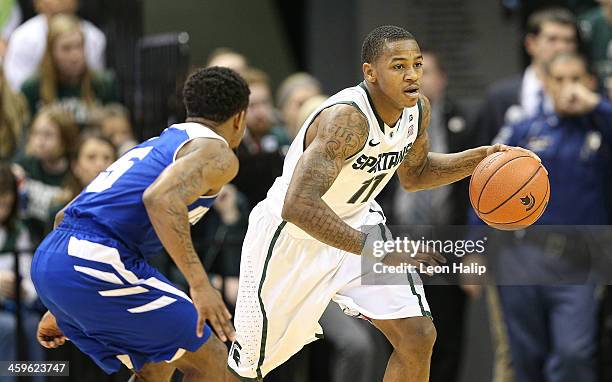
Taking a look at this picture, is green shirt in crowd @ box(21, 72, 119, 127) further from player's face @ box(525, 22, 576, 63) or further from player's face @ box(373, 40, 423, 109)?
player's face @ box(373, 40, 423, 109)

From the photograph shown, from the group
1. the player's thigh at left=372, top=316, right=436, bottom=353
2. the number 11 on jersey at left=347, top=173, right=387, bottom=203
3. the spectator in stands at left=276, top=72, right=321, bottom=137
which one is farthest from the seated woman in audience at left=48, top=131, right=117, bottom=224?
the player's thigh at left=372, top=316, right=436, bottom=353

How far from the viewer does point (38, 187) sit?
8.34 meters

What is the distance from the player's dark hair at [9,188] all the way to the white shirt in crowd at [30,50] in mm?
1408

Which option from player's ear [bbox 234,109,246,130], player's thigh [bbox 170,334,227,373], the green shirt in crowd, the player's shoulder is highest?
the player's shoulder

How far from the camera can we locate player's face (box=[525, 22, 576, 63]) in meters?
8.43

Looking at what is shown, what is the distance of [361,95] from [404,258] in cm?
85

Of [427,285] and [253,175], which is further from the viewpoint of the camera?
[253,175]

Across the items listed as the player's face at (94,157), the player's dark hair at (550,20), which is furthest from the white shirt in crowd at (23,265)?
the player's dark hair at (550,20)

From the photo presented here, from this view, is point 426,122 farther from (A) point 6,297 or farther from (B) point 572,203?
(A) point 6,297

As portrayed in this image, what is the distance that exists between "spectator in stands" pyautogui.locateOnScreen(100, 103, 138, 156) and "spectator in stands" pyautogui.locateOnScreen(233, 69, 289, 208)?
0.83m

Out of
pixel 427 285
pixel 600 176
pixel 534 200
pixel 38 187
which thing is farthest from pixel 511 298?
pixel 38 187

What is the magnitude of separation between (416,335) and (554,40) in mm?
3381

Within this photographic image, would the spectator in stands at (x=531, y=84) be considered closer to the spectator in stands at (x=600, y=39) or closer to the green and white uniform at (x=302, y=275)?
the spectator in stands at (x=600, y=39)

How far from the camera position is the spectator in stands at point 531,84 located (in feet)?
27.4
